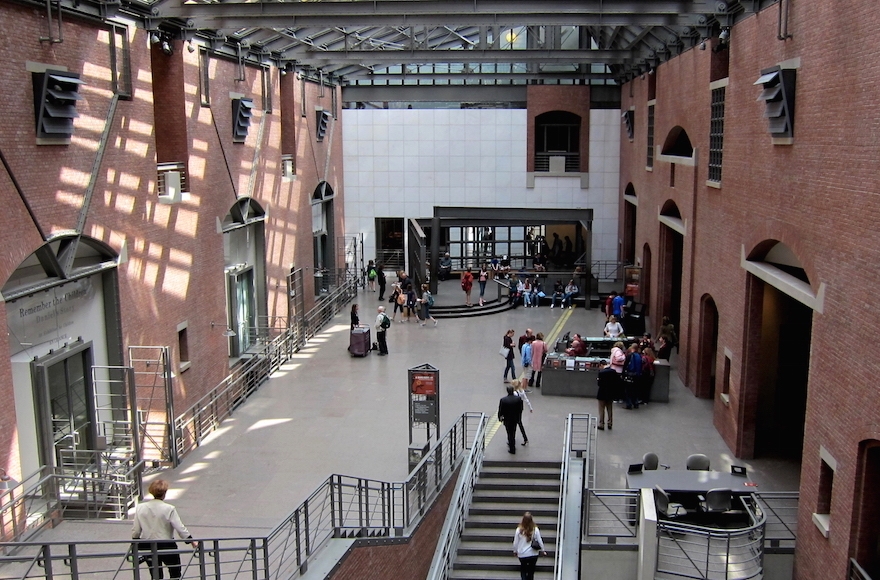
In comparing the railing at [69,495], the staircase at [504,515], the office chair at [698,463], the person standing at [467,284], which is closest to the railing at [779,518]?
the office chair at [698,463]

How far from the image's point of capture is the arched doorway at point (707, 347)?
17.6 m

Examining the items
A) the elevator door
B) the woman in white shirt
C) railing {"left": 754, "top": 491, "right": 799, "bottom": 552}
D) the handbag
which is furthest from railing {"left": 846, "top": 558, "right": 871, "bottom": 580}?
the woman in white shirt

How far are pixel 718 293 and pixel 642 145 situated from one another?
37.7 ft

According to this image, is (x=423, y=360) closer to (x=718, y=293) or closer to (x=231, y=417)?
(x=231, y=417)

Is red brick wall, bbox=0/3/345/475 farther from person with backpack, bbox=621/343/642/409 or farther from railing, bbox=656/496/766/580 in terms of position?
person with backpack, bbox=621/343/642/409

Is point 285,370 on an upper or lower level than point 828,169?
lower

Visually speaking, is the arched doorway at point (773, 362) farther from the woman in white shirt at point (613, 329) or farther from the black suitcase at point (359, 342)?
the black suitcase at point (359, 342)

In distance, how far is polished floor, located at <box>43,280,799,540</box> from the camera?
1289cm

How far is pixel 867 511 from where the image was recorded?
30.9ft

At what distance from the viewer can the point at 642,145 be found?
26.7 meters

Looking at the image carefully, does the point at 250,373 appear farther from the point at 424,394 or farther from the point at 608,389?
the point at 608,389

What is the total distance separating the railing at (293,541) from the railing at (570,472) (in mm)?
1469

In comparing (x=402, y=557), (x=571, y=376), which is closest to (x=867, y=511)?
(x=402, y=557)

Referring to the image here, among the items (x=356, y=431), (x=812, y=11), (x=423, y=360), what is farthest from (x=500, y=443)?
(x=812, y=11)
